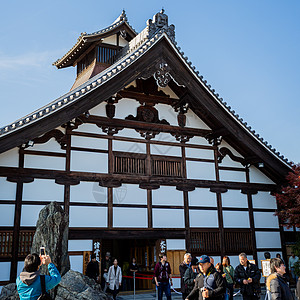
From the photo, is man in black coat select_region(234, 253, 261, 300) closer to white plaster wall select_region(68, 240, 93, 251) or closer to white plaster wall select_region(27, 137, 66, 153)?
white plaster wall select_region(68, 240, 93, 251)

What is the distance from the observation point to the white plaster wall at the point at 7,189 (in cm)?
1147

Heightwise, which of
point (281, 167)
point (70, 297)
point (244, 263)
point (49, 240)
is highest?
point (281, 167)

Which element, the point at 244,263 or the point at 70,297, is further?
the point at 244,263

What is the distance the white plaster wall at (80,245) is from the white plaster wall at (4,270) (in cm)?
190

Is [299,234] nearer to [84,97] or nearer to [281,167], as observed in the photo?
[281,167]

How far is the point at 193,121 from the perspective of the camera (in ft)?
49.7

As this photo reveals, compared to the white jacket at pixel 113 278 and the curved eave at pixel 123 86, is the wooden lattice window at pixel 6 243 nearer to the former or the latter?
the curved eave at pixel 123 86

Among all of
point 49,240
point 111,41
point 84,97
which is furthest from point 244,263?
point 111,41

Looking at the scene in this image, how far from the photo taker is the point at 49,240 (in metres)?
9.20

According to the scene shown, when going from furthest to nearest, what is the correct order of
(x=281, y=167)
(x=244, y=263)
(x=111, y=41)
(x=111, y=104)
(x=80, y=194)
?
(x=111, y=41) < (x=281, y=167) < (x=111, y=104) < (x=80, y=194) < (x=244, y=263)

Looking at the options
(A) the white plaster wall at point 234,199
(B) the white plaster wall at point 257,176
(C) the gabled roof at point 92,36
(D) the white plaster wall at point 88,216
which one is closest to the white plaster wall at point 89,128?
(D) the white plaster wall at point 88,216

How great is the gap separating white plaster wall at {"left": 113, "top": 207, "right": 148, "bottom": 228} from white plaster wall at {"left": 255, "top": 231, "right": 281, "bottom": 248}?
5.01 m

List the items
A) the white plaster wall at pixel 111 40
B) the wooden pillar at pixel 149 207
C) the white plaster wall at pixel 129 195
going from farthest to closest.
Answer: the white plaster wall at pixel 111 40 → the wooden pillar at pixel 149 207 → the white plaster wall at pixel 129 195

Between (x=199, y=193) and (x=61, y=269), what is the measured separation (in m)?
6.77
